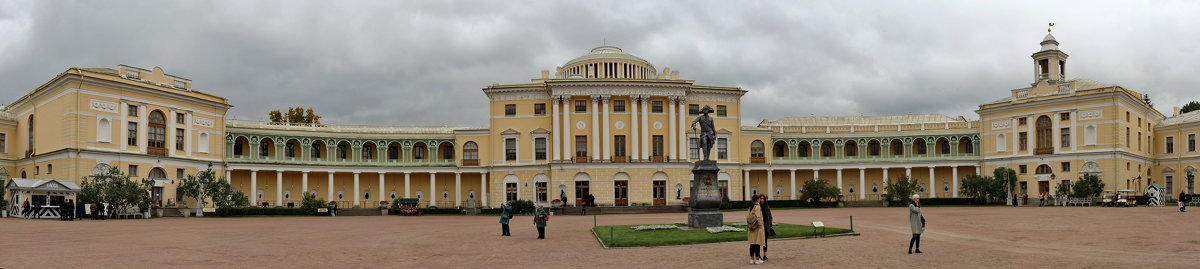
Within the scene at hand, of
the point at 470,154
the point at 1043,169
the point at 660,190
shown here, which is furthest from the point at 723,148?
the point at 1043,169

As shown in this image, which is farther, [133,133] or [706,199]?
[133,133]

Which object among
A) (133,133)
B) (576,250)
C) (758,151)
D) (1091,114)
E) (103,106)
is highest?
(103,106)

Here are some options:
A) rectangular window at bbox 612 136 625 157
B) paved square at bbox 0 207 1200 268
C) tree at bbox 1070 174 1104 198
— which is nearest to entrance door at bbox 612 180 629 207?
rectangular window at bbox 612 136 625 157

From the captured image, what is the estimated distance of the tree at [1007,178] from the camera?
64.6 metres

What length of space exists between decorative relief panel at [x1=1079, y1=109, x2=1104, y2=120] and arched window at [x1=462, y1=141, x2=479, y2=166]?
4471 cm

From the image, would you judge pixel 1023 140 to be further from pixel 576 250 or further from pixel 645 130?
pixel 576 250

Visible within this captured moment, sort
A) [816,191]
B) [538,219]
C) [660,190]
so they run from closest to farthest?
[538,219] < [816,191] < [660,190]

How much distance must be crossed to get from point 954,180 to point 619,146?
91.3 feet

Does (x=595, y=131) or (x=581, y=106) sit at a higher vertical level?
(x=581, y=106)

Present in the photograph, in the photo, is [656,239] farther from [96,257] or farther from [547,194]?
[547,194]

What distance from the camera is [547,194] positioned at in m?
66.5

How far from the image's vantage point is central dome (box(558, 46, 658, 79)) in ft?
234

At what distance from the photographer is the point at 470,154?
7019 centimetres

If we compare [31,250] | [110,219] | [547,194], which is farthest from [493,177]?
[31,250]
